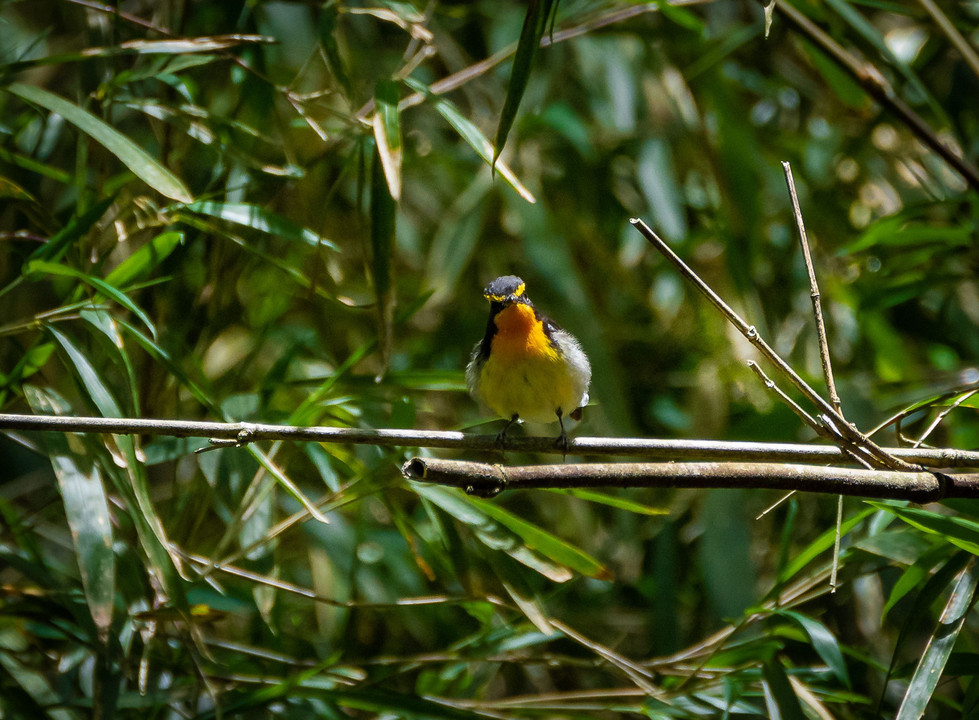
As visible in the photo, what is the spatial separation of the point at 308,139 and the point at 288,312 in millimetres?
744

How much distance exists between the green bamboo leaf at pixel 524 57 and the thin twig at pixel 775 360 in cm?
48

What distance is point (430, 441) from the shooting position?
1792mm

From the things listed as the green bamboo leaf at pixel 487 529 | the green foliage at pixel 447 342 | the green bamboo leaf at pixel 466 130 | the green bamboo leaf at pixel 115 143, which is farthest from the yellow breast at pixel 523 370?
the green bamboo leaf at pixel 115 143

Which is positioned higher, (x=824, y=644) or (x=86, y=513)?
(x=86, y=513)

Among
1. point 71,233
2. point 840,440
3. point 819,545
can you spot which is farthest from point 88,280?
point 819,545

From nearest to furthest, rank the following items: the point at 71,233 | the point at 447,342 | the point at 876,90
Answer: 1. the point at 71,233
2. the point at 876,90
3. the point at 447,342

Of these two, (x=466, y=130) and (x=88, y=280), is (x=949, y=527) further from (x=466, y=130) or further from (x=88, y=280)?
(x=88, y=280)

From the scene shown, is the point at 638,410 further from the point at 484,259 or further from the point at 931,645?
the point at 931,645

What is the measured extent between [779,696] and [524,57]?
1.57 meters

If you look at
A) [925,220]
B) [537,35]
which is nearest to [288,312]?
[537,35]

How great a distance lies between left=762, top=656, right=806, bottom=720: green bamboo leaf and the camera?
2.14 metres

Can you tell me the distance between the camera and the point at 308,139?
13.0ft

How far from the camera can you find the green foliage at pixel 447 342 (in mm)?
2234

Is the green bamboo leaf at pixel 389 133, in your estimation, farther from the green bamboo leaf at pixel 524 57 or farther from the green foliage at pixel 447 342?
the green bamboo leaf at pixel 524 57
